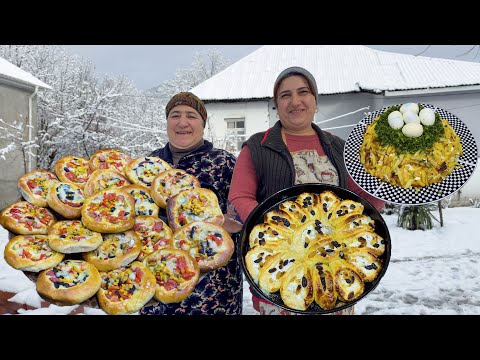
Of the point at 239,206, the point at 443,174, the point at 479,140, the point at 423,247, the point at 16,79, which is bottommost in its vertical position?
the point at 423,247

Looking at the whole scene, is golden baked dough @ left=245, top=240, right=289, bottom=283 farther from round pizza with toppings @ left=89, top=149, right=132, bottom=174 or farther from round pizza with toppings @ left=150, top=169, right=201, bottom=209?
round pizza with toppings @ left=89, top=149, right=132, bottom=174

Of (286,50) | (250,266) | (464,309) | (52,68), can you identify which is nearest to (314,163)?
(250,266)

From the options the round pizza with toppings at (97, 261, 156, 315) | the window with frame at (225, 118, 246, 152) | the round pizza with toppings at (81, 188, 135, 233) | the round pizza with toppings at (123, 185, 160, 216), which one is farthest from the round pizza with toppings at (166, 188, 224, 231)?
the window with frame at (225, 118, 246, 152)

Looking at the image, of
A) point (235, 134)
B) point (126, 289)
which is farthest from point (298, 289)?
point (235, 134)

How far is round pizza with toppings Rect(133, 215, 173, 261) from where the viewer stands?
237 cm

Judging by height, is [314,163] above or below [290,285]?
above

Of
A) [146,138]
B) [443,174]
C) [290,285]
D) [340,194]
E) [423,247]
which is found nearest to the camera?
[290,285]

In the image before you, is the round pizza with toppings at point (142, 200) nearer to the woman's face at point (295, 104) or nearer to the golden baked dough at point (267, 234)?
the golden baked dough at point (267, 234)

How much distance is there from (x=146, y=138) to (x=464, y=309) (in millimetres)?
3661

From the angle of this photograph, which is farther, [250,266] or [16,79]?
[16,79]

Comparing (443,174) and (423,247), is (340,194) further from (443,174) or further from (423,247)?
(423,247)

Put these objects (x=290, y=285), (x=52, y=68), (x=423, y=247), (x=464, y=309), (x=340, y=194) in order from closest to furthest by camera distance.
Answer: (x=290, y=285), (x=340, y=194), (x=464, y=309), (x=423, y=247), (x=52, y=68)

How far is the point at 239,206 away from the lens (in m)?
2.21

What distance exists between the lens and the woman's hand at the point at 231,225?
241 centimetres
